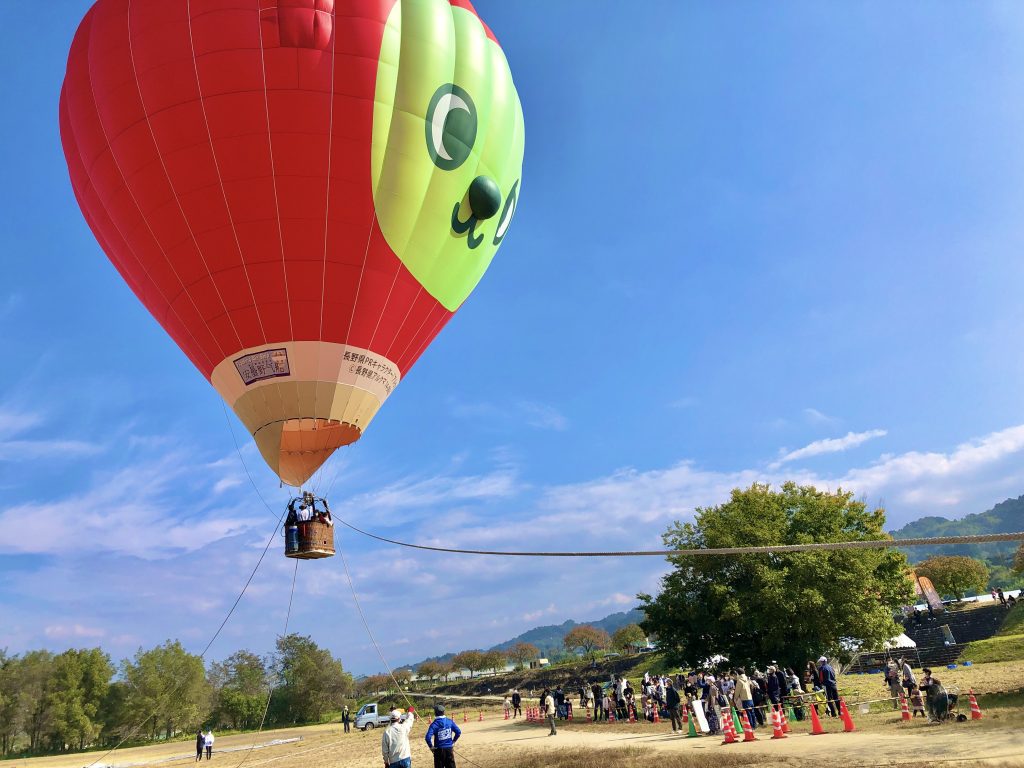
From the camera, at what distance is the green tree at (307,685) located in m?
54.0

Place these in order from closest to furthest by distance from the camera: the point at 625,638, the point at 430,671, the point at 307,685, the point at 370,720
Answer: the point at 370,720 → the point at 307,685 → the point at 625,638 → the point at 430,671

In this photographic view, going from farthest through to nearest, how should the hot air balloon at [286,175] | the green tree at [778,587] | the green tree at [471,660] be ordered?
the green tree at [471,660] → the green tree at [778,587] → the hot air balloon at [286,175]

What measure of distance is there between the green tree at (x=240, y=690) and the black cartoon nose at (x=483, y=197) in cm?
5064

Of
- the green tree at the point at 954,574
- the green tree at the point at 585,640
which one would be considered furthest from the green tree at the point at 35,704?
the green tree at the point at 954,574

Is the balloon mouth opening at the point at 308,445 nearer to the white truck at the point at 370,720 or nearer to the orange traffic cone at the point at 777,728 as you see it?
the orange traffic cone at the point at 777,728

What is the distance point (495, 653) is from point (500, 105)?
7956 cm

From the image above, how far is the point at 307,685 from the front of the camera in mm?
54031

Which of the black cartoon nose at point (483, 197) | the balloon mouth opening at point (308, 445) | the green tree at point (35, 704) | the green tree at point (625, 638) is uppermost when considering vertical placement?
the black cartoon nose at point (483, 197)

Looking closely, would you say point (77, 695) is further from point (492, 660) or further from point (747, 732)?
point (747, 732)

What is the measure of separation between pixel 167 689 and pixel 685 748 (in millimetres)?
55192

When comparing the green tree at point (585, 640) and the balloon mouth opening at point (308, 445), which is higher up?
→ the balloon mouth opening at point (308, 445)

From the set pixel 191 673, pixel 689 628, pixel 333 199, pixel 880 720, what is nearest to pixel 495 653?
pixel 191 673

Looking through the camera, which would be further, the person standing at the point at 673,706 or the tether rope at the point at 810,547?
the person standing at the point at 673,706

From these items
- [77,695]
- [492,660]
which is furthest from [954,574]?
[77,695]
